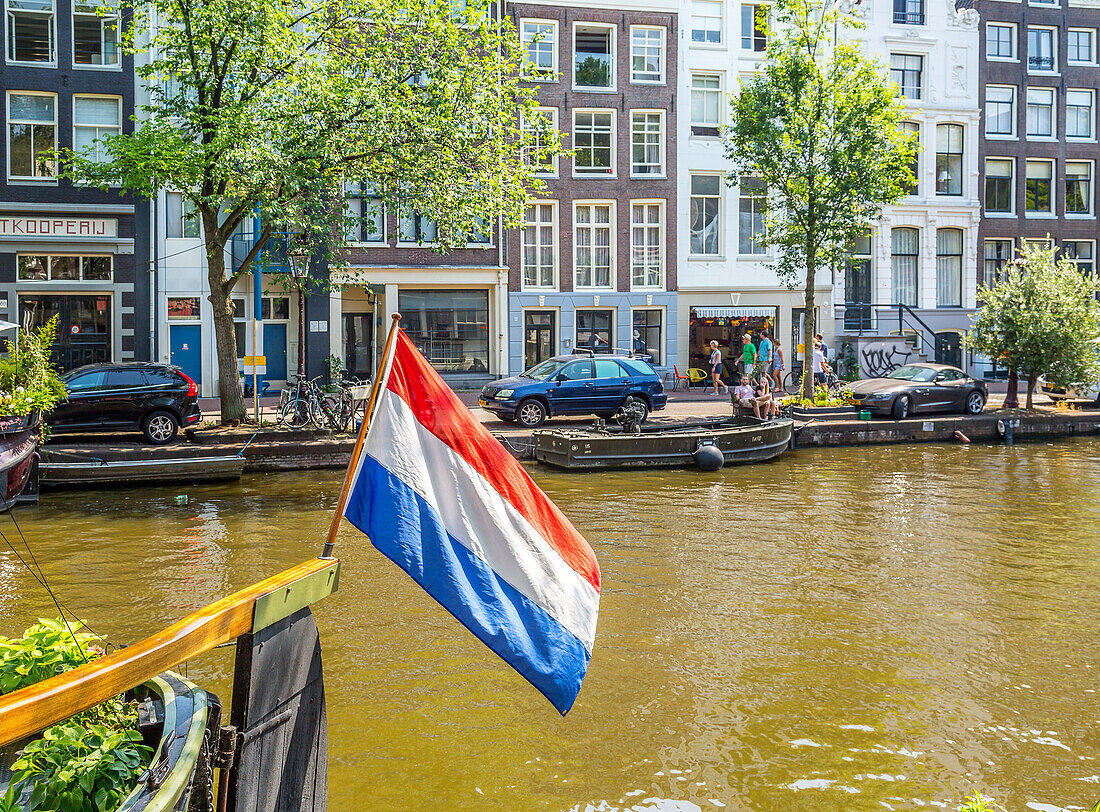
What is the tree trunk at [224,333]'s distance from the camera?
1859cm

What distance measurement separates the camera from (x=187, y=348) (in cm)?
2838

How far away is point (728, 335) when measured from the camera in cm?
3466

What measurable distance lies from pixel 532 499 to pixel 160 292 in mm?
26433

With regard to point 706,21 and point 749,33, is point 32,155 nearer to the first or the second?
point 706,21

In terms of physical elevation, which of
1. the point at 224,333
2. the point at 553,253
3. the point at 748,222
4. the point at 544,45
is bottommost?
the point at 224,333

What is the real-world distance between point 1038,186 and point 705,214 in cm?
1454

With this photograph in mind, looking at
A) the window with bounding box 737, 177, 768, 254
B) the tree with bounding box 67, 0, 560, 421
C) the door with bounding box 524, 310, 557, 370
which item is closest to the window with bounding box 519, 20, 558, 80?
the window with bounding box 737, 177, 768, 254

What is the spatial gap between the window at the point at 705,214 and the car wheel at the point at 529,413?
49.7 ft

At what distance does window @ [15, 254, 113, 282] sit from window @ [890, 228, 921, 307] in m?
27.4

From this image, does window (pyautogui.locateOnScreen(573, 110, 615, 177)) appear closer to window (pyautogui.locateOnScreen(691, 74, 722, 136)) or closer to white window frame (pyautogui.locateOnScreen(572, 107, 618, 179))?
white window frame (pyautogui.locateOnScreen(572, 107, 618, 179))

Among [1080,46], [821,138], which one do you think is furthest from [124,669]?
[1080,46]

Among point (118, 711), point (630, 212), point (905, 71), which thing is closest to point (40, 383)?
point (118, 711)

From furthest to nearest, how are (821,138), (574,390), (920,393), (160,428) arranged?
(821,138)
(920,393)
(574,390)
(160,428)

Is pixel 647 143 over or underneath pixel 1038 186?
over
